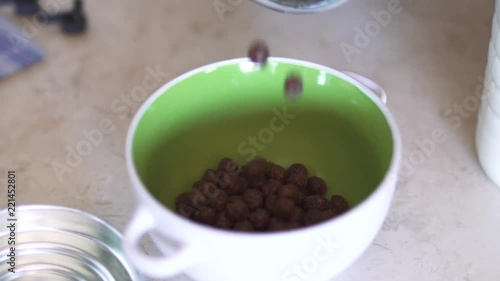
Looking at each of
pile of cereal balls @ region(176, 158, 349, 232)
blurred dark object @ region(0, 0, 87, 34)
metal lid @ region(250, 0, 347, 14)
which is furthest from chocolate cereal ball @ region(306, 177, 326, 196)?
blurred dark object @ region(0, 0, 87, 34)

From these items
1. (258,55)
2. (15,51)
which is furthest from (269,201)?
(15,51)

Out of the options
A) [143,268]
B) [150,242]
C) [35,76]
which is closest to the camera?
[143,268]

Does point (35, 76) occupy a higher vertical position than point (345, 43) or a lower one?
higher

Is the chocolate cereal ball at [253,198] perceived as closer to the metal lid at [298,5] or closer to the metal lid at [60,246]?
the metal lid at [60,246]

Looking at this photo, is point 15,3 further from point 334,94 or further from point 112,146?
point 334,94

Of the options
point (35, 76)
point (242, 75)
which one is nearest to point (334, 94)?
point (242, 75)

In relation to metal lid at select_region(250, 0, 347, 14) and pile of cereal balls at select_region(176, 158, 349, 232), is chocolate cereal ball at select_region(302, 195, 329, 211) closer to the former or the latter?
pile of cereal balls at select_region(176, 158, 349, 232)

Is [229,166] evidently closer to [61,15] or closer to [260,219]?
[260,219]

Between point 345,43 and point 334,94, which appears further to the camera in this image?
point 345,43
